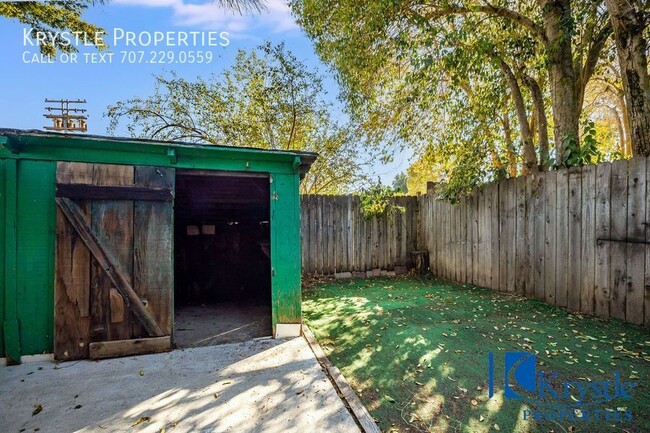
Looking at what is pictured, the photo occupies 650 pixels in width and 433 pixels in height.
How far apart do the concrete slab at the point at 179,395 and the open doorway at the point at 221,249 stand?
1.75m

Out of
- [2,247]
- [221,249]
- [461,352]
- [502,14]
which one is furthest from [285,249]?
[502,14]

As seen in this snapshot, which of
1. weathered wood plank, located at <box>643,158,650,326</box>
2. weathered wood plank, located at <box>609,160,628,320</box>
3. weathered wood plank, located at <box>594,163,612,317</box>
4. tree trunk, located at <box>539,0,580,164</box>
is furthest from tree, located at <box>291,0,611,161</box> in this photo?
weathered wood plank, located at <box>643,158,650,326</box>

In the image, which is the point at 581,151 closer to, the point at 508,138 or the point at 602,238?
the point at 602,238

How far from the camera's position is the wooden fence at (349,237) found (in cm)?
652

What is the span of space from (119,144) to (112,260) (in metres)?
1.18

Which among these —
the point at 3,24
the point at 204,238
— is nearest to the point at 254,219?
the point at 204,238

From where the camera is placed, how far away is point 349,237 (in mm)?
6727

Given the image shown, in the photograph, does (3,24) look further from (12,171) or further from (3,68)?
(12,171)

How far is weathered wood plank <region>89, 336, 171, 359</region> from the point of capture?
116 inches

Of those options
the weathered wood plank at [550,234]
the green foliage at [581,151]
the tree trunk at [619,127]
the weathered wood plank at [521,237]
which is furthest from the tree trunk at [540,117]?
the tree trunk at [619,127]

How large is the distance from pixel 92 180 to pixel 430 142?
665 centimetres

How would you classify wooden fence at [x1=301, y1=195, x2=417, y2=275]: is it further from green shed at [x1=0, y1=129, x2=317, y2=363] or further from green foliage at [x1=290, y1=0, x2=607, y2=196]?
green shed at [x1=0, y1=129, x2=317, y2=363]

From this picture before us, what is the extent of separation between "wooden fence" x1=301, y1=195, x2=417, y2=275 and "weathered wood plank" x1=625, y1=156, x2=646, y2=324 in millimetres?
3982

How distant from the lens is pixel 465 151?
5887 millimetres
